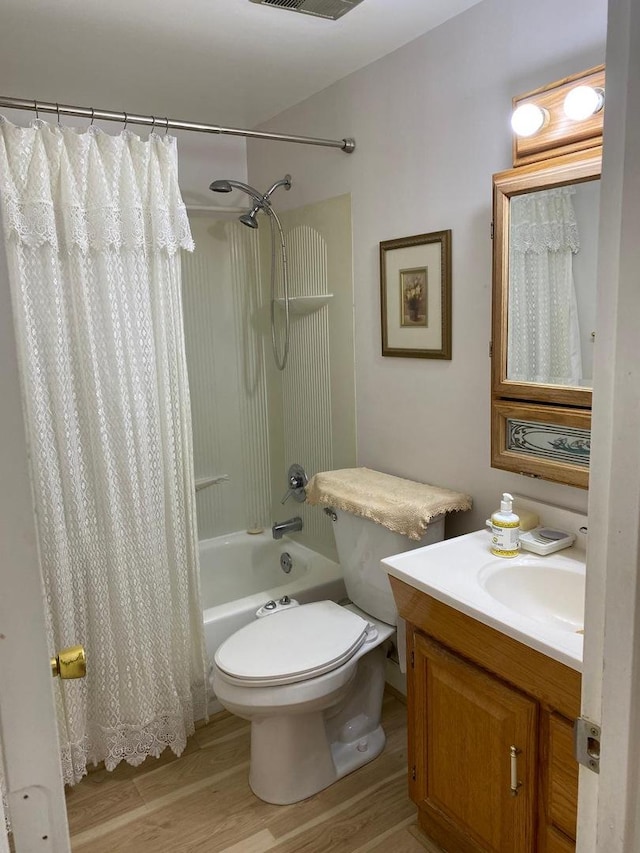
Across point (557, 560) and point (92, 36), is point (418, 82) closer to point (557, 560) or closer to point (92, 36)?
point (92, 36)

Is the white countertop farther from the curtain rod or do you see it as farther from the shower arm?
the curtain rod

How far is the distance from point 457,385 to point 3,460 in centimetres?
170

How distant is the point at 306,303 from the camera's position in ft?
9.18

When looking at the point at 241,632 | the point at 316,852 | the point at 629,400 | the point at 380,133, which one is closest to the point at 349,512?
the point at 241,632

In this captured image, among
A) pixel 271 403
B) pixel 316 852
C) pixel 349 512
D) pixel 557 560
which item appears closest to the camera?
pixel 557 560

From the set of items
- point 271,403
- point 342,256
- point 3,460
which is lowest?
point 271,403

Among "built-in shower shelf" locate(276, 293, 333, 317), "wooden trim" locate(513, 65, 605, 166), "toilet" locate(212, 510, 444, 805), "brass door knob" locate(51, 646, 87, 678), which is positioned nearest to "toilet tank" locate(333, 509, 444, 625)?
"toilet" locate(212, 510, 444, 805)

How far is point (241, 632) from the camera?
7.07 ft

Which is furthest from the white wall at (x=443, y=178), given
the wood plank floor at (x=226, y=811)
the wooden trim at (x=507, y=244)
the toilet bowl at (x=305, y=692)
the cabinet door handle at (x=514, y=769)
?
→ the wood plank floor at (x=226, y=811)

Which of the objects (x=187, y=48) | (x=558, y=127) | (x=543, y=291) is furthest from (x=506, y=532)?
(x=187, y=48)

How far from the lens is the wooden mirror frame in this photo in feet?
5.38

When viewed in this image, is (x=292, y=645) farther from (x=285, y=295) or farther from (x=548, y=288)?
(x=285, y=295)

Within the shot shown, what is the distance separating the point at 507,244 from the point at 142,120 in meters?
1.18

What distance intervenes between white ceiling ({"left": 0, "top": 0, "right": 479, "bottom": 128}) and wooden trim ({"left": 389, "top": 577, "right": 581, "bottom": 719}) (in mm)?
1706
